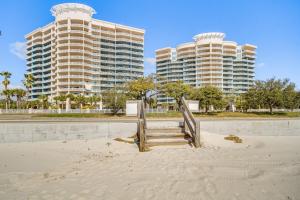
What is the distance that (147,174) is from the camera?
243 inches

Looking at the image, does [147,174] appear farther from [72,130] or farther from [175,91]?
[175,91]

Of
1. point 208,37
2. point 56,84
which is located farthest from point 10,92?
point 208,37

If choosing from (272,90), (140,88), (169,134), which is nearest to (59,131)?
(169,134)

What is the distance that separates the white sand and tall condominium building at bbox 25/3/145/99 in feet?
296

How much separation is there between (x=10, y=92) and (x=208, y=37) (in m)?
96.5

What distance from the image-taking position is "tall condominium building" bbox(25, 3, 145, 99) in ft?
319

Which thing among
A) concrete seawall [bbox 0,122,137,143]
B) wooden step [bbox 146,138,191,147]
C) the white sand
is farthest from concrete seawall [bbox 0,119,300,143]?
the white sand

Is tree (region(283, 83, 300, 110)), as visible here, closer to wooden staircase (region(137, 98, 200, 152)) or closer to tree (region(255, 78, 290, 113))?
tree (region(255, 78, 290, 113))

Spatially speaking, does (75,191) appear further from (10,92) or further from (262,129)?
(10,92)

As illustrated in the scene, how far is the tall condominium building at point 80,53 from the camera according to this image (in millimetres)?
97125

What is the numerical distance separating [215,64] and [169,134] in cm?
12518

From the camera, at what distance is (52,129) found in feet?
38.8

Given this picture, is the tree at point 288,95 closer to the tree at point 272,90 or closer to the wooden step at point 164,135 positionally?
the tree at point 272,90

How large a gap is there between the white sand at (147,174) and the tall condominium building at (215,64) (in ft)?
395
